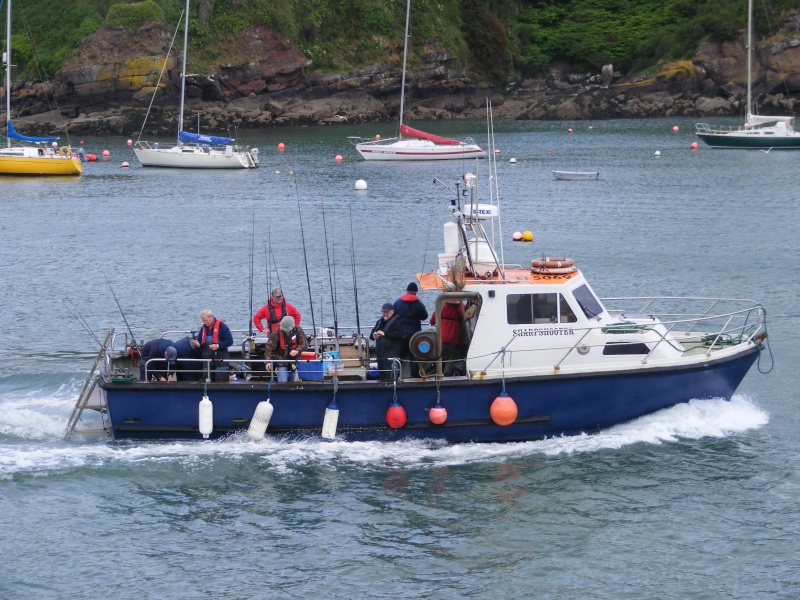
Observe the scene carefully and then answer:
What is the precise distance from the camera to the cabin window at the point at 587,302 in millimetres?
16031

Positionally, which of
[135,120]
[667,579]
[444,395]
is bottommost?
[667,579]

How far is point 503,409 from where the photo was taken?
15.4 meters

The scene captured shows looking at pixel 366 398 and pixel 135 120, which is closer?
pixel 366 398

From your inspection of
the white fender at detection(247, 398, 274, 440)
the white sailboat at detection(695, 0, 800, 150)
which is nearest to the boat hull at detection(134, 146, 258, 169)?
the white sailboat at detection(695, 0, 800, 150)

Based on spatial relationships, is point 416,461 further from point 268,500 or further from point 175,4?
point 175,4

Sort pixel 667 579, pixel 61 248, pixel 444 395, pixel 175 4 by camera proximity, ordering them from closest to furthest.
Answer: pixel 667 579
pixel 444 395
pixel 61 248
pixel 175 4

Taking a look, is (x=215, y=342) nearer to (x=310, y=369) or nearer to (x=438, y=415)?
(x=310, y=369)

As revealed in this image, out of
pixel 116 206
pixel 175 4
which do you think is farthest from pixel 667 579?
pixel 175 4

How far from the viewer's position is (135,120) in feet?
249

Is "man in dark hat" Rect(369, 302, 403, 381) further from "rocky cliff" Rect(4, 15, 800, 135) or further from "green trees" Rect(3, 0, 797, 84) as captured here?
"green trees" Rect(3, 0, 797, 84)

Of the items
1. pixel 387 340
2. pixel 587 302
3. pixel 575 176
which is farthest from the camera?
pixel 575 176

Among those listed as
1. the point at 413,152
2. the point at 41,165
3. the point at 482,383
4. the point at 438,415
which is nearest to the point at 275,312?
the point at 438,415

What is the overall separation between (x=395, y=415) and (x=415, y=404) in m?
0.34

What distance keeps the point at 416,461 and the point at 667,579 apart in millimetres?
3979
